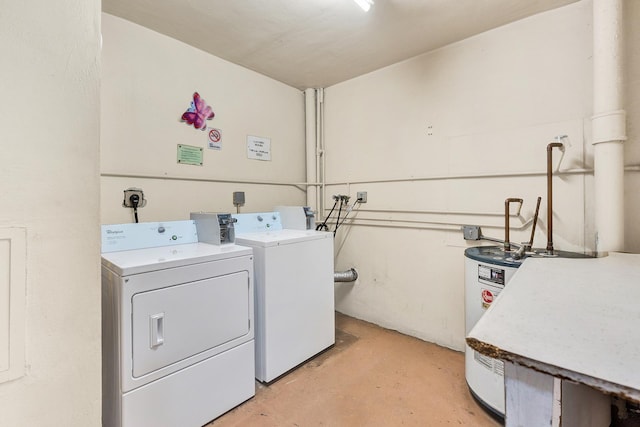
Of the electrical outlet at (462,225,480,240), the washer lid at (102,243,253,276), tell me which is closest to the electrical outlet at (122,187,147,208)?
the washer lid at (102,243,253,276)

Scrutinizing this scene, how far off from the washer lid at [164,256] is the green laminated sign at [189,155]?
74 centimetres

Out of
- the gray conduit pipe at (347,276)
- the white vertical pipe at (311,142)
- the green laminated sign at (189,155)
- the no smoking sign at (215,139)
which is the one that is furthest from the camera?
the white vertical pipe at (311,142)

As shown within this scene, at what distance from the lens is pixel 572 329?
58 centimetres

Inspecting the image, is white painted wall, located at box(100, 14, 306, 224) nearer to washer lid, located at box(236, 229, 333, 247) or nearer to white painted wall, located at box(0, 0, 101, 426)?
washer lid, located at box(236, 229, 333, 247)

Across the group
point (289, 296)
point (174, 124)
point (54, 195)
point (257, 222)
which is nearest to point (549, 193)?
point (289, 296)

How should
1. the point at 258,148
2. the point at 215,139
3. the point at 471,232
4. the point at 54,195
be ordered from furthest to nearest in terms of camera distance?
the point at 258,148, the point at 215,139, the point at 471,232, the point at 54,195

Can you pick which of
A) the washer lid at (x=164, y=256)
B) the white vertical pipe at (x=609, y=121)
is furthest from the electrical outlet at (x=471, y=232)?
the washer lid at (x=164, y=256)

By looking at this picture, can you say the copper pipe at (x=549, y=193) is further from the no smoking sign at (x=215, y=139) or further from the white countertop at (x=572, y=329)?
the no smoking sign at (x=215, y=139)

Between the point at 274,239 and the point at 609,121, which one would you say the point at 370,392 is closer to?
the point at 274,239

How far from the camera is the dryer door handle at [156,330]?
1.31 meters

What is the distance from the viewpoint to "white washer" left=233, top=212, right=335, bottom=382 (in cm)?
181

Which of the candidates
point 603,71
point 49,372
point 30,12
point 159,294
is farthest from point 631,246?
point 30,12

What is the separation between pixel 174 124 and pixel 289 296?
1.53 metres

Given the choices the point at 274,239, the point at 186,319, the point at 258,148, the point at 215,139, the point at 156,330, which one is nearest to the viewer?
the point at 156,330
